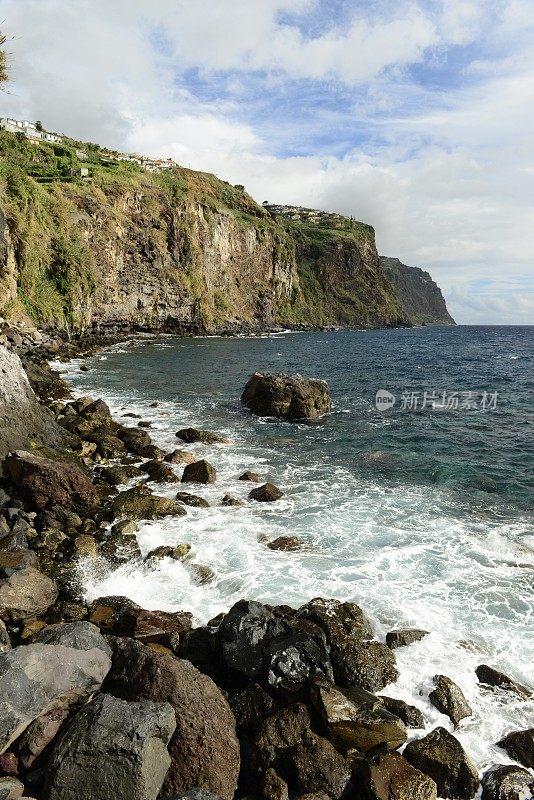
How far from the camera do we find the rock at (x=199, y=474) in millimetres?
18203

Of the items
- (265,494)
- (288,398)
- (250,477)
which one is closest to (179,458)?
(250,477)

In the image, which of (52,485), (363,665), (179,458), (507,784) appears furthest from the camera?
(179,458)

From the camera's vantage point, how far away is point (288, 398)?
29062 mm

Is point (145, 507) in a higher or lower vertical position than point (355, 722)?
lower

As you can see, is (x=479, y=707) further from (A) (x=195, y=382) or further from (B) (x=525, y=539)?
(A) (x=195, y=382)

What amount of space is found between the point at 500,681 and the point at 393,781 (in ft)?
11.0

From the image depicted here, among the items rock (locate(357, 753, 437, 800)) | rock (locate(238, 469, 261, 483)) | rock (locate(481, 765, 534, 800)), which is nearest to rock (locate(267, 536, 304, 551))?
rock (locate(238, 469, 261, 483))

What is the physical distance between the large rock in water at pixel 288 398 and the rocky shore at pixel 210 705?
1733cm

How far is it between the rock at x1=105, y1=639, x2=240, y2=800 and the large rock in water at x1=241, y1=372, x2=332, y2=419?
2199 cm

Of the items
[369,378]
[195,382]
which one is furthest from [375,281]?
[195,382]

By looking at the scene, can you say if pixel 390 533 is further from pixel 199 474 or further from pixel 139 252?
pixel 139 252

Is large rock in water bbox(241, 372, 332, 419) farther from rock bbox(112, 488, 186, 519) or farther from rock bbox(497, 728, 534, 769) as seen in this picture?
rock bbox(497, 728, 534, 769)

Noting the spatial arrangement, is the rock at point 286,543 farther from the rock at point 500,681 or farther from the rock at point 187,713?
the rock at point 187,713

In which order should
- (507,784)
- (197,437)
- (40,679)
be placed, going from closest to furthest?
(40,679), (507,784), (197,437)
